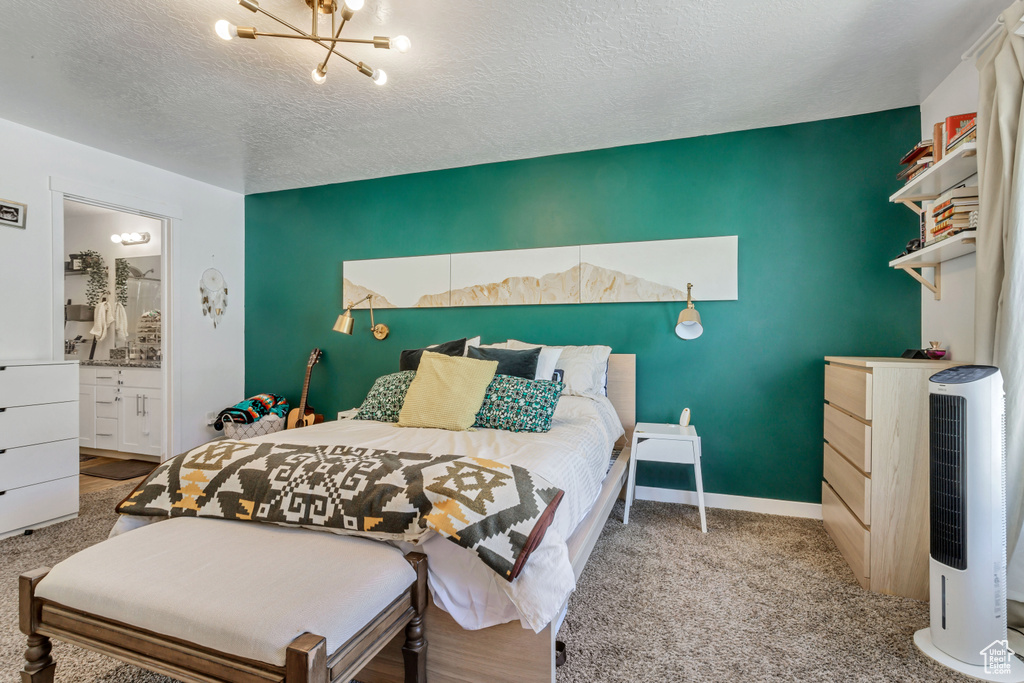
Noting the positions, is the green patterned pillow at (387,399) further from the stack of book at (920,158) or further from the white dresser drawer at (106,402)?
the white dresser drawer at (106,402)

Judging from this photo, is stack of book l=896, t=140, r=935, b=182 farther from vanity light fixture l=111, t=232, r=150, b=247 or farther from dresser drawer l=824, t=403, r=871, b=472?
vanity light fixture l=111, t=232, r=150, b=247

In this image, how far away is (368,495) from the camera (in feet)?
5.01

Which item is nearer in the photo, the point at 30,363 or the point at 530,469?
the point at 530,469

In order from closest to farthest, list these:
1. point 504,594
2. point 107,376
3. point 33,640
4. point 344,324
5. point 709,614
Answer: point 33,640
point 504,594
point 709,614
point 344,324
point 107,376

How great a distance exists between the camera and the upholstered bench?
1104 millimetres

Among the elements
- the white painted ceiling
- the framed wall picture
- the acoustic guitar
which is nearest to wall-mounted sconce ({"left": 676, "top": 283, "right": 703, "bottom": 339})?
the white painted ceiling

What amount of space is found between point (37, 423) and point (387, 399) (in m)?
2.05

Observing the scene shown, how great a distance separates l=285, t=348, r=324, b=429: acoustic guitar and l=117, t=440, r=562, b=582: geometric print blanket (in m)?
2.25

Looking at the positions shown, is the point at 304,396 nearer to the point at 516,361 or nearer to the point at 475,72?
the point at 516,361

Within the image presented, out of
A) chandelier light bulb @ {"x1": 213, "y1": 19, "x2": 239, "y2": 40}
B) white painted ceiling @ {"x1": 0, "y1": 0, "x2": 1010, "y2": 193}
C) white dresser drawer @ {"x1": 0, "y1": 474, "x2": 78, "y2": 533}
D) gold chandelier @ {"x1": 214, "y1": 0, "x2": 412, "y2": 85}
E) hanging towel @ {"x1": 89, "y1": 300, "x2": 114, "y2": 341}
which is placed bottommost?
white dresser drawer @ {"x1": 0, "y1": 474, "x2": 78, "y2": 533}

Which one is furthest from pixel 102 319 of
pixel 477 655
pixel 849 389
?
pixel 849 389

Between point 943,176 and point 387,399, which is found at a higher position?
point 943,176

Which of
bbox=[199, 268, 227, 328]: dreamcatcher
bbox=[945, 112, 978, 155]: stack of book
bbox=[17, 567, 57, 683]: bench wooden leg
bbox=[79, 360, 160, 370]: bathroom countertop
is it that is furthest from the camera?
bbox=[79, 360, 160, 370]: bathroom countertop

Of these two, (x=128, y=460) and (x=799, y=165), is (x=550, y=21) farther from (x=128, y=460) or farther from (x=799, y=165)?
(x=128, y=460)
